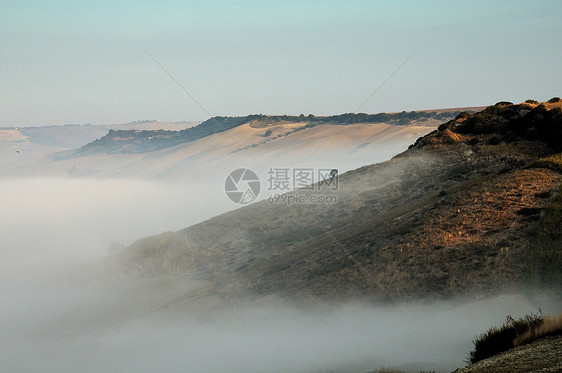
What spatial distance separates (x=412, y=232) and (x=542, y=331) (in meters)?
19.3

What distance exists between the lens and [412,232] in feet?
105

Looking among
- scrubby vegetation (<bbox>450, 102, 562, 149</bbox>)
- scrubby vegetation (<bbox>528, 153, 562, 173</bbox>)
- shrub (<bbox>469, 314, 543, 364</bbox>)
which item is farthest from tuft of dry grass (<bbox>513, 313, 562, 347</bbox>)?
scrubby vegetation (<bbox>450, 102, 562, 149</bbox>)

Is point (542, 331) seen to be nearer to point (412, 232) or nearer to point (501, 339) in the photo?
point (501, 339)

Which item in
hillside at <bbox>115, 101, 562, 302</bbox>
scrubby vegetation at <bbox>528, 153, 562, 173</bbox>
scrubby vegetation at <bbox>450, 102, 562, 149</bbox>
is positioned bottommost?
hillside at <bbox>115, 101, 562, 302</bbox>

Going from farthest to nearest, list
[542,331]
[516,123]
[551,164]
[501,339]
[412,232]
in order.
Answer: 1. [516,123]
2. [551,164]
3. [412,232]
4. [501,339]
5. [542,331]

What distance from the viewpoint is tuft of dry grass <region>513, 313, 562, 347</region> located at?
12.5 metres

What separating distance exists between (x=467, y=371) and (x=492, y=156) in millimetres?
40367

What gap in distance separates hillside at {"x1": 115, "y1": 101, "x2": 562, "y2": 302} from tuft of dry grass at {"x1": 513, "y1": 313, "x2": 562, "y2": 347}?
9.45 m

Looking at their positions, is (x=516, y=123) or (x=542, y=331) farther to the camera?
(x=516, y=123)

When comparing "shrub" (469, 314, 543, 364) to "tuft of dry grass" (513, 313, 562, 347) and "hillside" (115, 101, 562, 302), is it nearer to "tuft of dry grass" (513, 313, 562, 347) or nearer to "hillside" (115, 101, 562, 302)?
"tuft of dry grass" (513, 313, 562, 347)

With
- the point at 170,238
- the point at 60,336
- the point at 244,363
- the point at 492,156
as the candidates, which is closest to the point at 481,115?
the point at 492,156

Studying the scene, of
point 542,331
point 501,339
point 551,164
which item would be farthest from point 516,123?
point 542,331

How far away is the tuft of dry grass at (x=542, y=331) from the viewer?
41.1ft

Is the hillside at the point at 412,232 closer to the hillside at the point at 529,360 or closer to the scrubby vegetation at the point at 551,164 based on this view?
the scrubby vegetation at the point at 551,164
